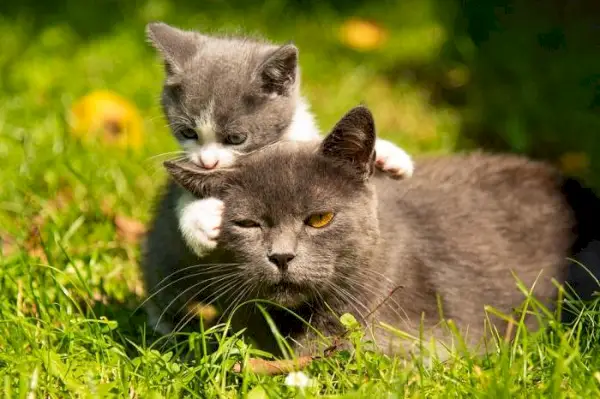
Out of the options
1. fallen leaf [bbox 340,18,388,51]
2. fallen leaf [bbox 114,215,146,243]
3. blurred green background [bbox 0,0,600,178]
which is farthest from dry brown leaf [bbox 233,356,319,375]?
fallen leaf [bbox 340,18,388,51]

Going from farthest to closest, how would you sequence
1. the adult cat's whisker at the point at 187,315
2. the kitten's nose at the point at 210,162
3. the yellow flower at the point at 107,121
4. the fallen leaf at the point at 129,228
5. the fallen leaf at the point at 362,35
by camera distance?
the fallen leaf at the point at 362,35, the yellow flower at the point at 107,121, the fallen leaf at the point at 129,228, the kitten's nose at the point at 210,162, the adult cat's whisker at the point at 187,315

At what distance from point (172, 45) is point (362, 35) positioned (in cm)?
251

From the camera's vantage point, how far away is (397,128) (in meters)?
4.40

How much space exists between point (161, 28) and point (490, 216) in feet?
4.29

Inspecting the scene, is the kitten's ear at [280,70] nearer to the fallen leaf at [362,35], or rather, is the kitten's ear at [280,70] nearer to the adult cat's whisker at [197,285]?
the adult cat's whisker at [197,285]

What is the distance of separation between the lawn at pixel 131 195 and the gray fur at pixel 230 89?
50cm

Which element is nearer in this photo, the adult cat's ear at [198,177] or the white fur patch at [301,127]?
the adult cat's ear at [198,177]

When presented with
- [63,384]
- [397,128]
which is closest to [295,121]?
[63,384]

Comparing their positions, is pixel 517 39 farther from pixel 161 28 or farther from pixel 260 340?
pixel 260 340

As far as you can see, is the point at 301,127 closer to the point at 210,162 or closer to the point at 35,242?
the point at 210,162

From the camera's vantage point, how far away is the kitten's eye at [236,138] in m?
2.81

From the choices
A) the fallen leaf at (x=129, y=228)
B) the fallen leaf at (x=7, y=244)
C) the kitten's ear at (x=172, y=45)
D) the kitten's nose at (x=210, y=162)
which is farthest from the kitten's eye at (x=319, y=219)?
the fallen leaf at (x=7, y=244)

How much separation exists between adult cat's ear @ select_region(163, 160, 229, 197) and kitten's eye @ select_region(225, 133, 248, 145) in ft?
0.97

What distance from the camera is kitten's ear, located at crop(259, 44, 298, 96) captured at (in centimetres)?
287
